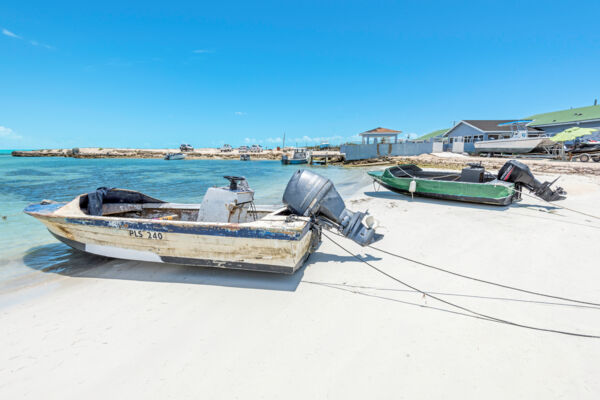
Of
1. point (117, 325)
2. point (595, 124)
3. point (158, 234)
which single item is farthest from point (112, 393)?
point (595, 124)

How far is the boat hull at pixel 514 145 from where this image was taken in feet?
77.0

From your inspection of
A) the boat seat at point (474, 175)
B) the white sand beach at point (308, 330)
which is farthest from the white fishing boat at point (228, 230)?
the boat seat at point (474, 175)

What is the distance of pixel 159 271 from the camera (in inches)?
177

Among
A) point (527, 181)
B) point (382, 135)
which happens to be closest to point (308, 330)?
point (527, 181)

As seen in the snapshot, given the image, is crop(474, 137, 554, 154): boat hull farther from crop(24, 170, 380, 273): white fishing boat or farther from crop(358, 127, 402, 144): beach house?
crop(24, 170, 380, 273): white fishing boat

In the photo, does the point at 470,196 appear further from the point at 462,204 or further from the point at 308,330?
the point at 308,330

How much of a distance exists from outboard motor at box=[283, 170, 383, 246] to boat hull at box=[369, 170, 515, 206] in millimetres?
6224

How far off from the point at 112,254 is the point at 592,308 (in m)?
6.85

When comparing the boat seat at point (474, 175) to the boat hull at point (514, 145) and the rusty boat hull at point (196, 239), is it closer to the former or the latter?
the rusty boat hull at point (196, 239)

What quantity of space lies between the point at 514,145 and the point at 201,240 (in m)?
30.8

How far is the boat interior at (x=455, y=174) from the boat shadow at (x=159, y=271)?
7.02 meters

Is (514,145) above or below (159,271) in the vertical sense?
above

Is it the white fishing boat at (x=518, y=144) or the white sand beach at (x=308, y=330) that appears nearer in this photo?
the white sand beach at (x=308, y=330)

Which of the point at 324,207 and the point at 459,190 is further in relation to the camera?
the point at 459,190
